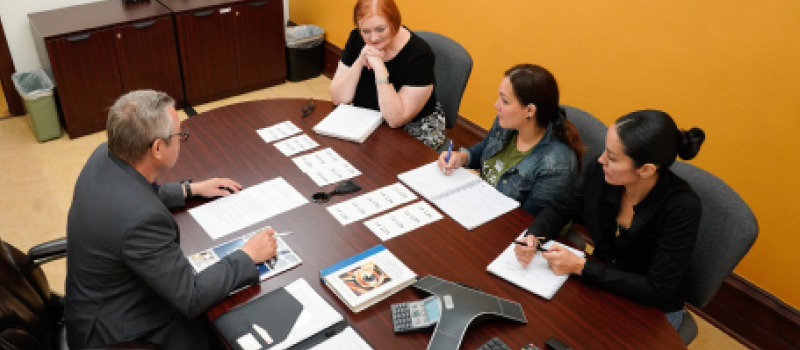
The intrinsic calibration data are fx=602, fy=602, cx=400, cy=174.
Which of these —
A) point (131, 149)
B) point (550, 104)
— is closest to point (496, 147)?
point (550, 104)

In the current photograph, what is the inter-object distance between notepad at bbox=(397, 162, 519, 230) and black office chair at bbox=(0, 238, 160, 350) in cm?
105

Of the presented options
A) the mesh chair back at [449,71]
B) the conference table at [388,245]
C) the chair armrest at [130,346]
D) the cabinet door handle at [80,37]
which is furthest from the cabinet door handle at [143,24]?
the chair armrest at [130,346]

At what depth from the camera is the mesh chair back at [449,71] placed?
288 centimetres

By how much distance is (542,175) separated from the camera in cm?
221

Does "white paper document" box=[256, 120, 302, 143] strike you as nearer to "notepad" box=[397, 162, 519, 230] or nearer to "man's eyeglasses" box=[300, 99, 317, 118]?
"man's eyeglasses" box=[300, 99, 317, 118]

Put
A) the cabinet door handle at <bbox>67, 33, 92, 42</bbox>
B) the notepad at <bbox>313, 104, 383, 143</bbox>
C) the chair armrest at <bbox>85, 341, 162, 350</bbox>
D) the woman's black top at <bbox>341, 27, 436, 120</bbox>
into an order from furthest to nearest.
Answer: the cabinet door handle at <bbox>67, 33, 92, 42</bbox>, the woman's black top at <bbox>341, 27, 436, 120</bbox>, the notepad at <bbox>313, 104, 383, 143</bbox>, the chair armrest at <bbox>85, 341, 162, 350</bbox>

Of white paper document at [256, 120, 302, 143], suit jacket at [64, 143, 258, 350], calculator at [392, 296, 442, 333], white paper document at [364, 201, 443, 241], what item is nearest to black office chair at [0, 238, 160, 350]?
suit jacket at [64, 143, 258, 350]

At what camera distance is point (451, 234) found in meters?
2.03

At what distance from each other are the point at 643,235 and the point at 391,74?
1372mm

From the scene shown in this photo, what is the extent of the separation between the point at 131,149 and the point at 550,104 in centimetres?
142

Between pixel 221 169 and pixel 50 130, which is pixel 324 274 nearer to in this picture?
pixel 221 169

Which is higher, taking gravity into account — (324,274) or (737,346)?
(324,274)

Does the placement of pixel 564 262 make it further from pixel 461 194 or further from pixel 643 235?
pixel 461 194

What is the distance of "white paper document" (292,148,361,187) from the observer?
7.57 feet
